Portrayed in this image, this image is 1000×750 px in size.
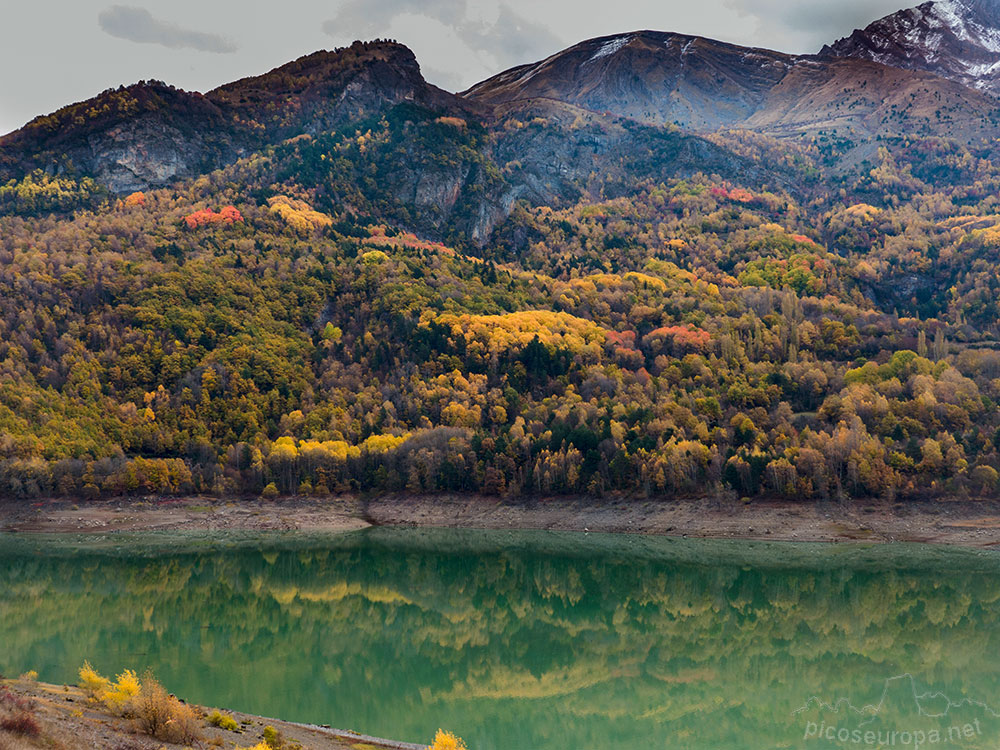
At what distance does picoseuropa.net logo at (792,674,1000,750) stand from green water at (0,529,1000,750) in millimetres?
141

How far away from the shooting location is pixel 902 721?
3105cm

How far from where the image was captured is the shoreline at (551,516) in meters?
75.5

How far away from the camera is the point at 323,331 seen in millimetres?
138125

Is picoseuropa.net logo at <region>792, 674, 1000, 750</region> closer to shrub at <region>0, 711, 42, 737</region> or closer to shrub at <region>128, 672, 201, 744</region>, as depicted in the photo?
shrub at <region>128, 672, 201, 744</region>

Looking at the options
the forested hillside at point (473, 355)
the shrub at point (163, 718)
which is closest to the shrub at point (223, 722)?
the shrub at point (163, 718)

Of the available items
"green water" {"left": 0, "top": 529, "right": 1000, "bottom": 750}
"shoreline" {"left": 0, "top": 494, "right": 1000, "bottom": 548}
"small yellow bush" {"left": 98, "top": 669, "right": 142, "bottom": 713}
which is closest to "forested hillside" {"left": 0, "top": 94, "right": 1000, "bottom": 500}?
"shoreline" {"left": 0, "top": 494, "right": 1000, "bottom": 548}

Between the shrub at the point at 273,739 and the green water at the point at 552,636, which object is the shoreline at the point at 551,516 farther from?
the shrub at the point at 273,739

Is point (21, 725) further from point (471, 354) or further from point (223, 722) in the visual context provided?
point (471, 354)

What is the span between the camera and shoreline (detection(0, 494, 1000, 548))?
7550 cm

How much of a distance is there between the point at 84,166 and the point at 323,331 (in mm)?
95768

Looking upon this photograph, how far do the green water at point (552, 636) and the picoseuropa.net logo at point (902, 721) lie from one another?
0.46 feet

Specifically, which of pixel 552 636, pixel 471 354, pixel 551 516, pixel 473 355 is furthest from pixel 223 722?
pixel 471 354

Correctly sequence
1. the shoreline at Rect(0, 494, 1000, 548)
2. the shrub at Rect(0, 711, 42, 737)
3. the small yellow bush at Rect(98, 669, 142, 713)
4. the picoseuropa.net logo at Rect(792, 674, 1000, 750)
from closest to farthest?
the shrub at Rect(0, 711, 42, 737) < the small yellow bush at Rect(98, 669, 142, 713) < the picoseuropa.net logo at Rect(792, 674, 1000, 750) < the shoreline at Rect(0, 494, 1000, 548)

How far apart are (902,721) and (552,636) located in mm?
20063
